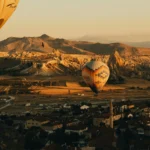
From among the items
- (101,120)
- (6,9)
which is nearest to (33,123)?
(101,120)

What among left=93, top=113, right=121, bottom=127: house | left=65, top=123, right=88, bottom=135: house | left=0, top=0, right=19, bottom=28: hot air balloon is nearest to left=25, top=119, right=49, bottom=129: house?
left=65, top=123, right=88, bottom=135: house

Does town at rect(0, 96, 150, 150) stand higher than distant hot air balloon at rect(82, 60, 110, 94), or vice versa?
distant hot air balloon at rect(82, 60, 110, 94)

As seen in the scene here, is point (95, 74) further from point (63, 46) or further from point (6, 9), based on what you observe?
→ point (63, 46)

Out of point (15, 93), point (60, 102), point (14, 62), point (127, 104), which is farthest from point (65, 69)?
point (127, 104)

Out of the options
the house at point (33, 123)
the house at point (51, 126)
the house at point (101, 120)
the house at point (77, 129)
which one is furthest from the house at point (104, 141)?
the house at point (33, 123)

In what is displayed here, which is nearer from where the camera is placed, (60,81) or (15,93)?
(15,93)

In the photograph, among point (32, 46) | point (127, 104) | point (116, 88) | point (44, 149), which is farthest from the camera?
point (32, 46)

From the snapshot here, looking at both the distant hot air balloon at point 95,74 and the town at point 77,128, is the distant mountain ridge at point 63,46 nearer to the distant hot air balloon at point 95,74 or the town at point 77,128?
the town at point 77,128

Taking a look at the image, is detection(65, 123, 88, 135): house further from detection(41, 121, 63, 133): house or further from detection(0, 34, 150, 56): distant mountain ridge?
detection(0, 34, 150, 56): distant mountain ridge

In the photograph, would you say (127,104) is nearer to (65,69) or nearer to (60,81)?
(60,81)
